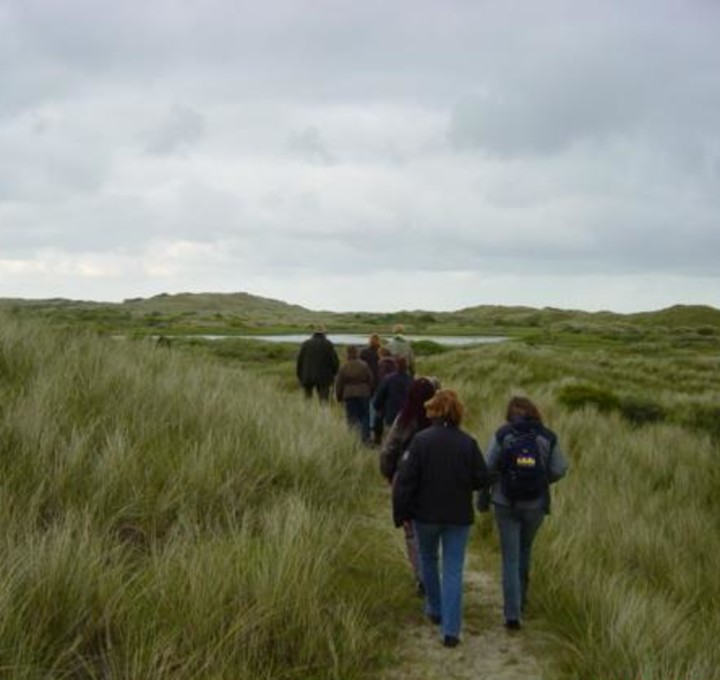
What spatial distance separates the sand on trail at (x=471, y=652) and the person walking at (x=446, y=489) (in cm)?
16

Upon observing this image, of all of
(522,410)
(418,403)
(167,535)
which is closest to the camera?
(522,410)

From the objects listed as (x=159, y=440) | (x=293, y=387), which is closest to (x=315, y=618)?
(x=159, y=440)

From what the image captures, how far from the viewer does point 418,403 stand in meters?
7.26

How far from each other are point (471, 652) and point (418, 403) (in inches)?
82.8

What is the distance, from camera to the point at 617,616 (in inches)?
241

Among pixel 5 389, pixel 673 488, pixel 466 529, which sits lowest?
pixel 673 488

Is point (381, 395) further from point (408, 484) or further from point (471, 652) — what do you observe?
→ point (471, 652)

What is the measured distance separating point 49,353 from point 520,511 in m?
7.44

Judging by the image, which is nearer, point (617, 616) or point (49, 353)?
point (617, 616)

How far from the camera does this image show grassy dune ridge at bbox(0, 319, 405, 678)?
15.9 ft

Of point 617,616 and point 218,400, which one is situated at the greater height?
point 218,400

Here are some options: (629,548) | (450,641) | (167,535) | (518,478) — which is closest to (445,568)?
(450,641)

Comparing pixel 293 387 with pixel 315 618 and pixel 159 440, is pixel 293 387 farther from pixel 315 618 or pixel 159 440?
pixel 315 618

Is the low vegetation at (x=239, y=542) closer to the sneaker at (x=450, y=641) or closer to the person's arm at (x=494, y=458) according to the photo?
the sneaker at (x=450, y=641)
